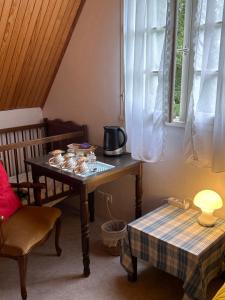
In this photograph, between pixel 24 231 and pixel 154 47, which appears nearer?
pixel 24 231

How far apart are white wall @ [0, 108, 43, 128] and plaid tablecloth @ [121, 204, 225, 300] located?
1.84m

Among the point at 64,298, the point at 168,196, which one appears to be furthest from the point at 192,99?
the point at 64,298

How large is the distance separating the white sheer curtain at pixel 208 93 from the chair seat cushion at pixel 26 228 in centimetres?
113

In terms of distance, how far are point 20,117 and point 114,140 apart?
1378 mm

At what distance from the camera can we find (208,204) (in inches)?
76.8

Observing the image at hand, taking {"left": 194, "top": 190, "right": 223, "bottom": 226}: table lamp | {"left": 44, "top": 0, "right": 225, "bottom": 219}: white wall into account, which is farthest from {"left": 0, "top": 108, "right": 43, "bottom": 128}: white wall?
{"left": 194, "top": 190, "right": 223, "bottom": 226}: table lamp

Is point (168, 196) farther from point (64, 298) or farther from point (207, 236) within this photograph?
point (64, 298)

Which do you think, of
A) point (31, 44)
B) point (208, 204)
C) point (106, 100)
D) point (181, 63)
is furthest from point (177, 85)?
point (31, 44)

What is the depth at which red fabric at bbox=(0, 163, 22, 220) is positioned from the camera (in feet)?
7.16

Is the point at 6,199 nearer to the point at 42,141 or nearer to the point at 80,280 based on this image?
the point at 42,141

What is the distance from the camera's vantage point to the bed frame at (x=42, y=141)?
269cm

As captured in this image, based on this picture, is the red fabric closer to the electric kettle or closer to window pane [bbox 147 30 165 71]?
the electric kettle

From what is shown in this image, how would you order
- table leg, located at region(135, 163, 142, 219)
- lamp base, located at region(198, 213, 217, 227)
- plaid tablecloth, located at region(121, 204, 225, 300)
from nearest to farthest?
plaid tablecloth, located at region(121, 204, 225, 300) < lamp base, located at region(198, 213, 217, 227) < table leg, located at region(135, 163, 142, 219)

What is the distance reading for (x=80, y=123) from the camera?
303cm
